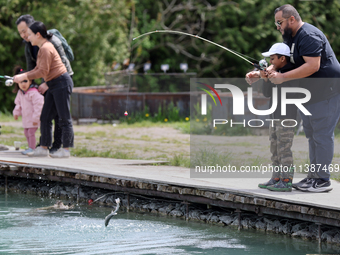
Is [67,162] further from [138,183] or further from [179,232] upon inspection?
[179,232]

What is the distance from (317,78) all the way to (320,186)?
1097mm

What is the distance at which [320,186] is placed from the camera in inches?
227

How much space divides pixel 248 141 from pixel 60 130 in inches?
148

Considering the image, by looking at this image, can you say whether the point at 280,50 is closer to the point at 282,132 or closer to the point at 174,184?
the point at 282,132

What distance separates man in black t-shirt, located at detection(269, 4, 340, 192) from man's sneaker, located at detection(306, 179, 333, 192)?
9 centimetres

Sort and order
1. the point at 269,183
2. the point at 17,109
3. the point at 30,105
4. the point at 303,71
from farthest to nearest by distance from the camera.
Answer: the point at 17,109, the point at 30,105, the point at 269,183, the point at 303,71

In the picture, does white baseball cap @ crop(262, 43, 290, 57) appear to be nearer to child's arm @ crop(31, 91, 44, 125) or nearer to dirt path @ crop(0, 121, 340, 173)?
dirt path @ crop(0, 121, 340, 173)

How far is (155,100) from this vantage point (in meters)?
15.8

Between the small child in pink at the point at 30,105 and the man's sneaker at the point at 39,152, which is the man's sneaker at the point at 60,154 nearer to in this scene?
the man's sneaker at the point at 39,152

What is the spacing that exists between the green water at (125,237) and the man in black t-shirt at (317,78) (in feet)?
3.07

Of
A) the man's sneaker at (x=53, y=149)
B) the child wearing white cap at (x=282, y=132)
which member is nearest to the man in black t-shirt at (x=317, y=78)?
the child wearing white cap at (x=282, y=132)

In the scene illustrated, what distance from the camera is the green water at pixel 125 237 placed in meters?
5.35

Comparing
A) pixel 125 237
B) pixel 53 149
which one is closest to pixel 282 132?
pixel 125 237

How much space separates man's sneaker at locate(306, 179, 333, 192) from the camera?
572cm
